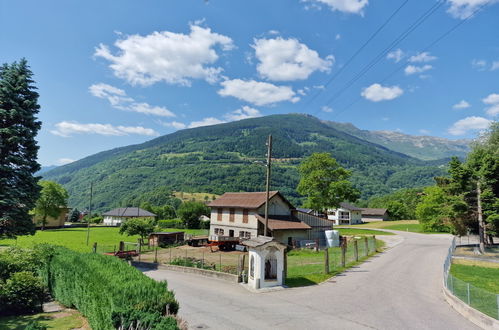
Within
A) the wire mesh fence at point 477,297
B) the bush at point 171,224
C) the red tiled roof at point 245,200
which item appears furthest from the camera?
the bush at point 171,224

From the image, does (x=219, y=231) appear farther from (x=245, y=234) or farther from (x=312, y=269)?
(x=312, y=269)

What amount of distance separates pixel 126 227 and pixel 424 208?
55.8m

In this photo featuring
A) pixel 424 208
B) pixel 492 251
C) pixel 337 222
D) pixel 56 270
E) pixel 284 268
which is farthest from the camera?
pixel 337 222

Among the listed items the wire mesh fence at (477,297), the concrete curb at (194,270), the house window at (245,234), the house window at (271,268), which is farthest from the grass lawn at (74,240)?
the wire mesh fence at (477,297)

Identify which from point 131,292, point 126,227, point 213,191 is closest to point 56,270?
point 131,292

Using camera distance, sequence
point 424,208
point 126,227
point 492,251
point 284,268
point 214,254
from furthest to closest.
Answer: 1. point 424,208
2. point 126,227
3. point 214,254
4. point 492,251
5. point 284,268

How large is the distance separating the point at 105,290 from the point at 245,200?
1232 inches

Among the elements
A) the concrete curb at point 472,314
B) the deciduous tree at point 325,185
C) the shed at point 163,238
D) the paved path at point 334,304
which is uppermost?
the deciduous tree at point 325,185

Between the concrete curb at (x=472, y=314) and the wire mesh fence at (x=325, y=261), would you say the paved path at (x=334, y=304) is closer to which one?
the concrete curb at (x=472, y=314)

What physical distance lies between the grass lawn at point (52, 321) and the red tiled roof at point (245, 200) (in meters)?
25.3

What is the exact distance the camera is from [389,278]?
1939 centimetres

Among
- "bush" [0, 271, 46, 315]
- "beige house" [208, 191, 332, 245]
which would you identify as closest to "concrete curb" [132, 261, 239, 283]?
"bush" [0, 271, 46, 315]

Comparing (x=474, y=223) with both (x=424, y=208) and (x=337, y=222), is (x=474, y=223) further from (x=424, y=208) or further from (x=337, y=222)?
(x=337, y=222)

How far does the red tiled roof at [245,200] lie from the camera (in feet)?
125
